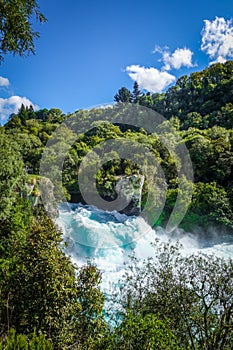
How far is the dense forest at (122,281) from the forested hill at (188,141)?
0.30ft

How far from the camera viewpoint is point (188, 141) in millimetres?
20922

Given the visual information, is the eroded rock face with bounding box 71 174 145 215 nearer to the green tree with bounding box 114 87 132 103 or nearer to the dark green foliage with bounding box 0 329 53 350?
the dark green foliage with bounding box 0 329 53 350

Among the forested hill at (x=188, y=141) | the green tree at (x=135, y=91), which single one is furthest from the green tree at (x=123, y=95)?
the forested hill at (x=188, y=141)

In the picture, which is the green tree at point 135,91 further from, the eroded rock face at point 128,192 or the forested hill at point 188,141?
the eroded rock face at point 128,192

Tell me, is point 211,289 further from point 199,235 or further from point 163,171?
point 163,171

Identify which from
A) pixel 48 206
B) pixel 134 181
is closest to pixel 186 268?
pixel 48 206

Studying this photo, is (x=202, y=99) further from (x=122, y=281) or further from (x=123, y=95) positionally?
(x=122, y=281)

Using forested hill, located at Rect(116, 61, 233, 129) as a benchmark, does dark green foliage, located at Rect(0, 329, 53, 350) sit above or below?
Answer: below

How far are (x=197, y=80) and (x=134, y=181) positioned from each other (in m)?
20.2

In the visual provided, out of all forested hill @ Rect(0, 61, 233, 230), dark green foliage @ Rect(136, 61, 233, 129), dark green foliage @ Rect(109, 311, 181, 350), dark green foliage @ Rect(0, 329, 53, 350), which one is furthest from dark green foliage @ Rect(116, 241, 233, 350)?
dark green foliage @ Rect(136, 61, 233, 129)

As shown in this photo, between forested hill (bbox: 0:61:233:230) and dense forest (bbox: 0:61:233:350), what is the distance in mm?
91

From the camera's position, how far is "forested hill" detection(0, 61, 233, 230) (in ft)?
51.9

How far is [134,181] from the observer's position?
17078 mm

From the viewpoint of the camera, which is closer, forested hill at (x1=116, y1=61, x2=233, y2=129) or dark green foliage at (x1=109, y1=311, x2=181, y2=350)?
dark green foliage at (x1=109, y1=311, x2=181, y2=350)
